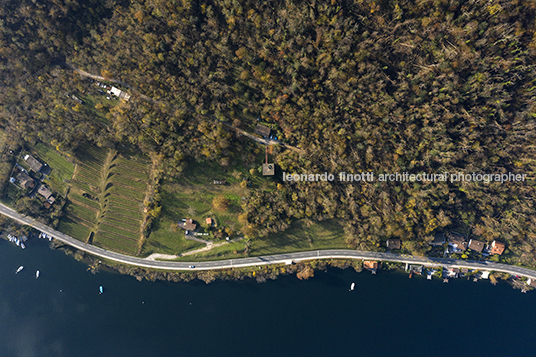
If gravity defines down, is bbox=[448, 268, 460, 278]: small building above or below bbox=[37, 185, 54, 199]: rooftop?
below

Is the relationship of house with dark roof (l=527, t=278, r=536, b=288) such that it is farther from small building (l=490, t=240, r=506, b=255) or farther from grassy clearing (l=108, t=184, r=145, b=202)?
grassy clearing (l=108, t=184, r=145, b=202)

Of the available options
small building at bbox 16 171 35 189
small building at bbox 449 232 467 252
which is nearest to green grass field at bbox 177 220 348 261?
small building at bbox 449 232 467 252

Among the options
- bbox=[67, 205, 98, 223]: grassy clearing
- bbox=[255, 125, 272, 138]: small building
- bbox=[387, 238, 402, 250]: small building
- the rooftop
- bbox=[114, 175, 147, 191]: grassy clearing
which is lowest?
bbox=[67, 205, 98, 223]: grassy clearing

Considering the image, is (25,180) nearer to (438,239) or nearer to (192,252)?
(192,252)

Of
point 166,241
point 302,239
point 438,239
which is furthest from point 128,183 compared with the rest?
point 438,239

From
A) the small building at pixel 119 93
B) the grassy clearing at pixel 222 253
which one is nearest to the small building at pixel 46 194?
the small building at pixel 119 93

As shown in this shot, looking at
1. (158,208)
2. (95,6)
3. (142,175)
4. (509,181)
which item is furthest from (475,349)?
(95,6)

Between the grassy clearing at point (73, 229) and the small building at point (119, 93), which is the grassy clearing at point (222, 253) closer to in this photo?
the grassy clearing at point (73, 229)
